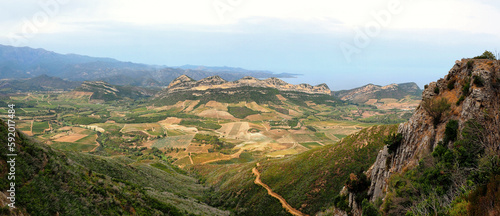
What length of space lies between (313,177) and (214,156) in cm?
7276

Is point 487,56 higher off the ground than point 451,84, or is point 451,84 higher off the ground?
point 487,56

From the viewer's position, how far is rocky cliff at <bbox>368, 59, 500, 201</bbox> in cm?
2096

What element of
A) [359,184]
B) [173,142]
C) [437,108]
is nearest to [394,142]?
[437,108]

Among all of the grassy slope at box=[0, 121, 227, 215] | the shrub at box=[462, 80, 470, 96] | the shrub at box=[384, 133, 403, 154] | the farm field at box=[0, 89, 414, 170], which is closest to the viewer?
the grassy slope at box=[0, 121, 227, 215]

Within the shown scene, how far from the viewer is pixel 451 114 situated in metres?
24.1

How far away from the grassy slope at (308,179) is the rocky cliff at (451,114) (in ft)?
49.7

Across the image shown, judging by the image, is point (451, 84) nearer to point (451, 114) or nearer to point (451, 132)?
point (451, 114)

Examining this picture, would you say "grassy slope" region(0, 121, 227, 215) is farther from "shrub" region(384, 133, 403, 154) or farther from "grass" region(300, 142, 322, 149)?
"grass" region(300, 142, 322, 149)

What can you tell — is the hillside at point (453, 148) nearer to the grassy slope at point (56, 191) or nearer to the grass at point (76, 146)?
the grassy slope at point (56, 191)

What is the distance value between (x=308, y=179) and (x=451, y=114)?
29.9 meters

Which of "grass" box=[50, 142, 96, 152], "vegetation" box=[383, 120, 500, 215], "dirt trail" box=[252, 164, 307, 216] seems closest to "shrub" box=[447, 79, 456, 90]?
"vegetation" box=[383, 120, 500, 215]

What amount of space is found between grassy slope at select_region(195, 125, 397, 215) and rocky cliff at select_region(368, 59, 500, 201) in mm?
15156

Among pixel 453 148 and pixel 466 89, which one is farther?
pixel 466 89

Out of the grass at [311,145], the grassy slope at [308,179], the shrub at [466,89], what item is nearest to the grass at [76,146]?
the grassy slope at [308,179]
